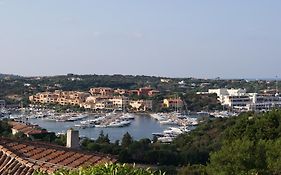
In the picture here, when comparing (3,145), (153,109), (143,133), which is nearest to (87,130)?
(143,133)

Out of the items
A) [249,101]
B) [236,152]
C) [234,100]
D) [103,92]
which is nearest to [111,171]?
[236,152]

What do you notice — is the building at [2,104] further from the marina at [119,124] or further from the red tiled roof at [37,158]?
the red tiled roof at [37,158]

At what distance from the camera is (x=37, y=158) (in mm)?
5691

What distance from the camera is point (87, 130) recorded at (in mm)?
46188

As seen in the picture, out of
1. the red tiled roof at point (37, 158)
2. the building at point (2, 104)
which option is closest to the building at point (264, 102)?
the building at point (2, 104)

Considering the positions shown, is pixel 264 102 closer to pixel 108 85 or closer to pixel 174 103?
pixel 174 103

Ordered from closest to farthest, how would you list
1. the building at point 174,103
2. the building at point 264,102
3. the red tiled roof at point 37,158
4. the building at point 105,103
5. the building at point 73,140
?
the red tiled roof at point 37,158 < the building at point 73,140 < the building at point 174,103 < the building at point 264,102 < the building at point 105,103

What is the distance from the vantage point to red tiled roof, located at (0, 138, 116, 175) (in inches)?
211

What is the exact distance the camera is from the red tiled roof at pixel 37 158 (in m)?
5.37

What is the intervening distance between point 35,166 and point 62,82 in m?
84.8

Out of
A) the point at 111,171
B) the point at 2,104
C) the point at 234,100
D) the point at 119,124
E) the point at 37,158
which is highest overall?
the point at 111,171

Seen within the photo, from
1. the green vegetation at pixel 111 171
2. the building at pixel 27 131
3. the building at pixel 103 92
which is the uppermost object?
the green vegetation at pixel 111 171

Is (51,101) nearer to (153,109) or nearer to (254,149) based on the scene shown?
(153,109)

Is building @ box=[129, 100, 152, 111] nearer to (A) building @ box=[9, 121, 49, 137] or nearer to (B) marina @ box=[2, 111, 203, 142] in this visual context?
(B) marina @ box=[2, 111, 203, 142]
